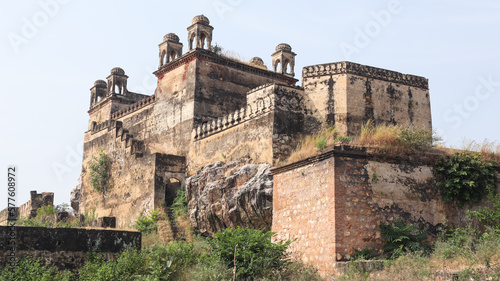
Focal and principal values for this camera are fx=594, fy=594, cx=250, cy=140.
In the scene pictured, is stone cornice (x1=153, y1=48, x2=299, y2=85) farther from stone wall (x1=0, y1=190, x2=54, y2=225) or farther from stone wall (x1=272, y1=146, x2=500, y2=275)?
stone wall (x1=0, y1=190, x2=54, y2=225)

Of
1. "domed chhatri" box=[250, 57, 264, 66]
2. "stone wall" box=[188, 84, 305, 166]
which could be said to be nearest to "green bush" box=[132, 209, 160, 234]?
"stone wall" box=[188, 84, 305, 166]

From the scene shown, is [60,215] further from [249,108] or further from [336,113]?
[336,113]

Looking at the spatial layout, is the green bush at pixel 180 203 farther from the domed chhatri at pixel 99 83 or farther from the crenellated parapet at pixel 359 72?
the domed chhatri at pixel 99 83

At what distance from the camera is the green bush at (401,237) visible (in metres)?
13.4

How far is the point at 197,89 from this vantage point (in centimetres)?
2398

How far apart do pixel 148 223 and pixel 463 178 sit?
39.2 feet

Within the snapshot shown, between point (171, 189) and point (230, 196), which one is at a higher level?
point (171, 189)

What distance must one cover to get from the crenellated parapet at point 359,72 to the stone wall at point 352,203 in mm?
5365

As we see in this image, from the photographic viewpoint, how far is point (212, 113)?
79.1 feet

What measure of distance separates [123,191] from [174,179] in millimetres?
→ 2876

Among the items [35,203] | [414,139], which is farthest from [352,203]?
[35,203]

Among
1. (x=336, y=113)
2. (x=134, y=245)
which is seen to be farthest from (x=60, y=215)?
(x=336, y=113)

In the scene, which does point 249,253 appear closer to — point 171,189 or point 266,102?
point 266,102

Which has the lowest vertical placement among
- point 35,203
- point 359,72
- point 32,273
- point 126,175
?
point 32,273
